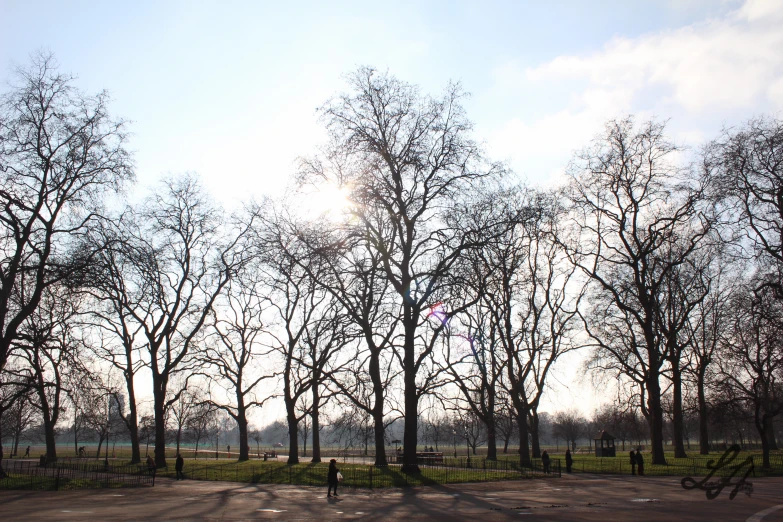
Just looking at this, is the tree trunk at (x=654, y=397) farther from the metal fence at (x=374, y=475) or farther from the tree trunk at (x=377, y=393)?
the tree trunk at (x=377, y=393)

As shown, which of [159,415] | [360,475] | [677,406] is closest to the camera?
[360,475]

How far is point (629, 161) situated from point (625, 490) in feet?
58.7

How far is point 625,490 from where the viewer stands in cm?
2292

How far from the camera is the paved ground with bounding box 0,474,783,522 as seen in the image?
1554 centimetres

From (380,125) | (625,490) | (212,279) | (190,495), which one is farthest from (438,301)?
(212,279)

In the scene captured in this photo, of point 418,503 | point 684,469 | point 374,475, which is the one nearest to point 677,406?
point 684,469

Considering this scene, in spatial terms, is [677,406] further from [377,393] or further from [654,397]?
[377,393]

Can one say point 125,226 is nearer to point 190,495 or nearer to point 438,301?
point 190,495

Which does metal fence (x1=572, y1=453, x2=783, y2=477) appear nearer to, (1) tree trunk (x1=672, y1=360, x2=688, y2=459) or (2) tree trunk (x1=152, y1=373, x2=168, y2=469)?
(1) tree trunk (x1=672, y1=360, x2=688, y2=459)

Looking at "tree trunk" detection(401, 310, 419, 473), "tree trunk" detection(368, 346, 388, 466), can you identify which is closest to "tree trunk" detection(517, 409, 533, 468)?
"tree trunk" detection(368, 346, 388, 466)

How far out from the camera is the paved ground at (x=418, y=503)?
51.0 feet

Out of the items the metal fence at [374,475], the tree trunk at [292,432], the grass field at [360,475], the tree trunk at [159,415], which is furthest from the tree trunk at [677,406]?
the tree trunk at [159,415]

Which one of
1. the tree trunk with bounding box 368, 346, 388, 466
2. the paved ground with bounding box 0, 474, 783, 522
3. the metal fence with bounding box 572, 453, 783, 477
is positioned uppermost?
the tree trunk with bounding box 368, 346, 388, 466

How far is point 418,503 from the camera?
18.7 meters
